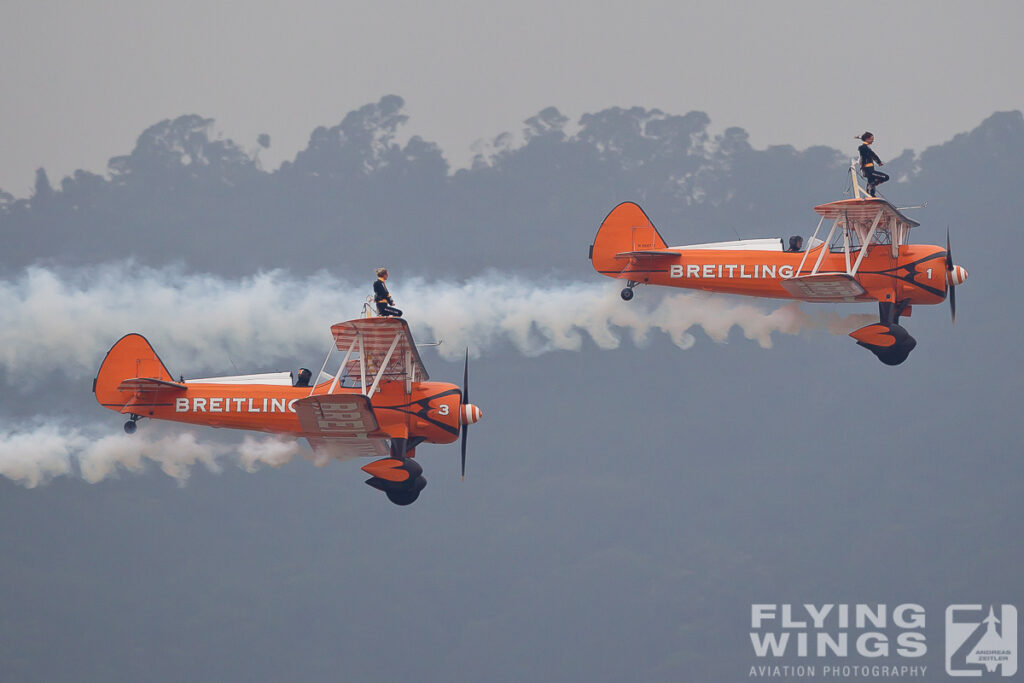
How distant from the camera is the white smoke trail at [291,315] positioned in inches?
1502

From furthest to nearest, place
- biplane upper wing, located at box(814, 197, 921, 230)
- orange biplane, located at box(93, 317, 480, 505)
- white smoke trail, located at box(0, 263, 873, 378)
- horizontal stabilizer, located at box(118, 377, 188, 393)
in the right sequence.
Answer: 1. white smoke trail, located at box(0, 263, 873, 378)
2. biplane upper wing, located at box(814, 197, 921, 230)
3. horizontal stabilizer, located at box(118, 377, 188, 393)
4. orange biplane, located at box(93, 317, 480, 505)

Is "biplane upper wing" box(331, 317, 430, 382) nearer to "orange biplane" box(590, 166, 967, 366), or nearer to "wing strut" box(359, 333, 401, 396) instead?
"wing strut" box(359, 333, 401, 396)

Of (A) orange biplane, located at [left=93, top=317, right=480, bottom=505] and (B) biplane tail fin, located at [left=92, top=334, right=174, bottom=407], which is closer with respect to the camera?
(A) orange biplane, located at [left=93, top=317, right=480, bottom=505]

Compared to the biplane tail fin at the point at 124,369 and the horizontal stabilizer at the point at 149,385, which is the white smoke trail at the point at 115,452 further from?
the horizontal stabilizer at the point at 149,385

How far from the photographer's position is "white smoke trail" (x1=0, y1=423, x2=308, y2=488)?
34875mm

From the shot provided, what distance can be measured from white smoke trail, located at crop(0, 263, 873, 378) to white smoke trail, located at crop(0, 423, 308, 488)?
3.71 metres

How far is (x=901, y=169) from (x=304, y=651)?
Answer: 56.3 metres

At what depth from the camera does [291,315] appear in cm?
4181

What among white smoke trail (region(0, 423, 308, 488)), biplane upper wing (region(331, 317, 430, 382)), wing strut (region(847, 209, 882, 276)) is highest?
wing strut (region(847, 209, 882, 276))

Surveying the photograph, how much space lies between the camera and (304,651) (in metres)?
85.5

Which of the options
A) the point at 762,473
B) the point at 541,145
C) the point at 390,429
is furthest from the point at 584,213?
the point at 390,429

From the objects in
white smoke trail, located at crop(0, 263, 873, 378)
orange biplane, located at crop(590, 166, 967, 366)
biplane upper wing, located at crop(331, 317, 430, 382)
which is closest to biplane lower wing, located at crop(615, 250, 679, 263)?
orange biplane, located at crop(590, 166, 967, 366)

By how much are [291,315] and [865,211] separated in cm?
1401

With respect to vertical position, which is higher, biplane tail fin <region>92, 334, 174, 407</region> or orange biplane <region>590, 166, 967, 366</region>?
orange biplane <region>590, 166, 967, 366</region>
